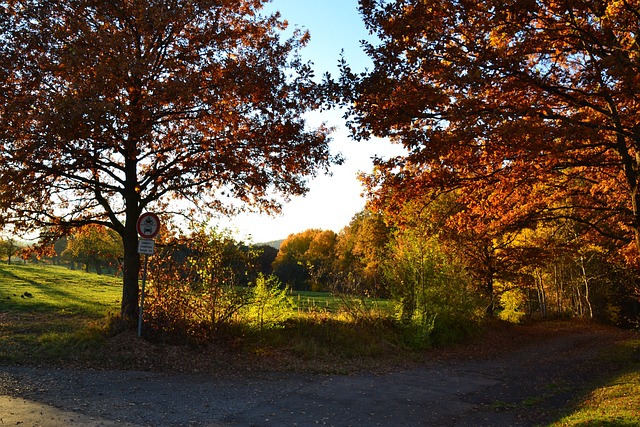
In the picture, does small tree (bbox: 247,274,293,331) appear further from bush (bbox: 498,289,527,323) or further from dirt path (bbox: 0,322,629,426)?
bush (bbox: 498,289,527,323)

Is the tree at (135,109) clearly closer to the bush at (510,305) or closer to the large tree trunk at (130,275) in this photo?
the large tree trunk at (130,275)

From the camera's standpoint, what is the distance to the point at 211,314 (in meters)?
11.8

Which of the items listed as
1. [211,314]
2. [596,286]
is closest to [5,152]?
[211,314]

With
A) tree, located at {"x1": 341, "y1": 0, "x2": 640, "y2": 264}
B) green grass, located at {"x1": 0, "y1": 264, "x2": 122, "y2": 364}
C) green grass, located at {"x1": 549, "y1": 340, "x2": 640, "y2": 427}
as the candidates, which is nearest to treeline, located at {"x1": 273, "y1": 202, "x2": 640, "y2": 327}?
tree, located at {"x1": 341, "y1": 0, "x2": 640, "y2": 264}

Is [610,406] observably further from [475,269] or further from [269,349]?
[475,269]

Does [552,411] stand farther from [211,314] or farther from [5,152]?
[5,152]

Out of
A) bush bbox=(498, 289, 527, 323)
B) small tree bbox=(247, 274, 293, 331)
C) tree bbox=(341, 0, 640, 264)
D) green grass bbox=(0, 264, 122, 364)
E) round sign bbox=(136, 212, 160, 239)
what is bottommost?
bush bbox=(498, 289, 527, 323)

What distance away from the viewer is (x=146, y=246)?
11.2m

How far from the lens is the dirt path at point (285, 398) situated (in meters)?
6.81

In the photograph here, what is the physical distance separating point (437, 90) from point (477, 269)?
17.7m

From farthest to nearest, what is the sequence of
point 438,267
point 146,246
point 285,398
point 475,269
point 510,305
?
point 510,305, point 475,269, point 438,267, point 146,246, point 285,398

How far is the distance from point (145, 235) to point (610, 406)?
9.97 metres

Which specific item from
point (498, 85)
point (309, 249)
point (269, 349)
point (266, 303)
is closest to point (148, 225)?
point (266, 303)

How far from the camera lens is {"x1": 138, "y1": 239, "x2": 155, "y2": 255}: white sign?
1112 centimetres
